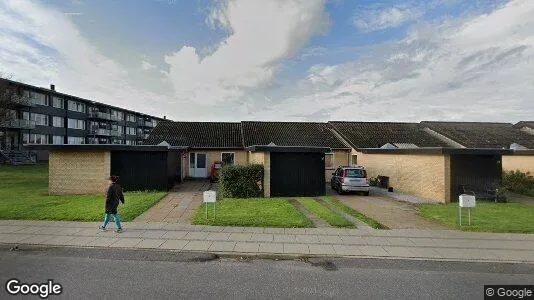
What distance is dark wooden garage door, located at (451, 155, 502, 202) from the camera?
16.0 metres

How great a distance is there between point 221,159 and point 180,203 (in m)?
13.3

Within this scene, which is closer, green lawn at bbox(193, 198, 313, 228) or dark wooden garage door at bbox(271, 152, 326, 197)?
green lawn at bbox(193, 198, 313, 228)

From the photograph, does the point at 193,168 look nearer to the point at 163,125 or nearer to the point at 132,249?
the point at 163,125

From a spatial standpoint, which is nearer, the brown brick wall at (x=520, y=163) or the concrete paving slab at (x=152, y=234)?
the concrete paving slab at (x=152, y=234)

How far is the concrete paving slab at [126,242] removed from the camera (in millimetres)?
8195

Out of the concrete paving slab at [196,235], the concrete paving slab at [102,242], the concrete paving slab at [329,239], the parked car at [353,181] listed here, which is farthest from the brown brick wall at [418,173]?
the concrete paving slab at [102,242]

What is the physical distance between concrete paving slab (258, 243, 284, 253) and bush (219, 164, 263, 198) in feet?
25.6

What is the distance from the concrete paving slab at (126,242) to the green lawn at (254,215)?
7.26 ft

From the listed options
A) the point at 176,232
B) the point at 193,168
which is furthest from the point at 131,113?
the point at 176,232

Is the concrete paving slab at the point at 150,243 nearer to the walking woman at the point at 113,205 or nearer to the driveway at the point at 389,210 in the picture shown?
the walking woman at the point at 113,205

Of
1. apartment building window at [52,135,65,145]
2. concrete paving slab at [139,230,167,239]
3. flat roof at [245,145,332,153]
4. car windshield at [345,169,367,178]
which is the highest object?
apartment building window at [52,135,65,145]

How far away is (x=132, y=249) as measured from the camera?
7.99 meters

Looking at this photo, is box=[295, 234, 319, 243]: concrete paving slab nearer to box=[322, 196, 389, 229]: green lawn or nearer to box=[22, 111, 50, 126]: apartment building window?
box=[322, 196, 389, 229]: green lawn

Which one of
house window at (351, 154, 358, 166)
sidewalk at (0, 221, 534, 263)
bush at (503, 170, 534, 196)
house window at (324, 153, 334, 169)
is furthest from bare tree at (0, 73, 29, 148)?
bush at (503, 170, 534, 196)
